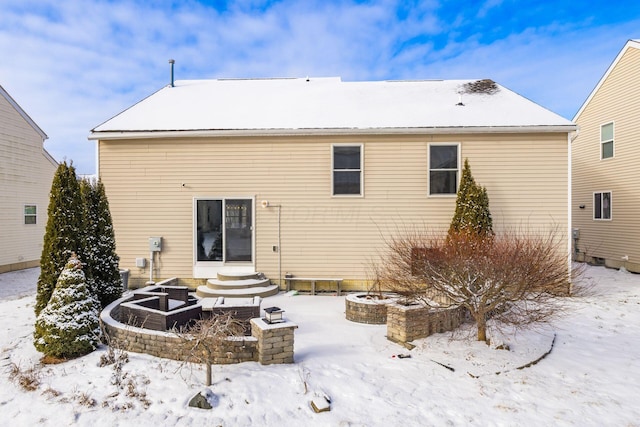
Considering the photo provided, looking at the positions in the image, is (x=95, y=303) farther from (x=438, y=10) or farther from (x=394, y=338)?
(x=438, y=10)

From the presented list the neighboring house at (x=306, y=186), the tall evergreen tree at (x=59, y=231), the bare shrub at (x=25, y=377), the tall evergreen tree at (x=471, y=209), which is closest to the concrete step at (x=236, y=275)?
the neighboring house at (x=306, y=186)

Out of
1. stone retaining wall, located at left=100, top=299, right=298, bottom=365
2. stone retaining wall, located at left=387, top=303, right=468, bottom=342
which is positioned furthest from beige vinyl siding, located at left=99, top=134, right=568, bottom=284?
stone retaining wall, located at left=100, top=299, right=298, bottom=365

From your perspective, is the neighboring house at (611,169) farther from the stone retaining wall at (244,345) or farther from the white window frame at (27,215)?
the white window frame at (27,215)

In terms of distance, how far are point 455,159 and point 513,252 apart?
197 inches

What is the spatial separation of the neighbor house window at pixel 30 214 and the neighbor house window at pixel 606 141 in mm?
23888

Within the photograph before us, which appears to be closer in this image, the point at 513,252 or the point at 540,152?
the point at 513,252

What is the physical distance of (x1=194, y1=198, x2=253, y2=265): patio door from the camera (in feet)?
32.5

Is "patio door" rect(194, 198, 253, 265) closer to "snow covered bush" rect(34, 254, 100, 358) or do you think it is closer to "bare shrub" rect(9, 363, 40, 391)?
"snow covered bush" rect(34, 254, 100, 358)

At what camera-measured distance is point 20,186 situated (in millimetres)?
13953

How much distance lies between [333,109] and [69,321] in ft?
28.0

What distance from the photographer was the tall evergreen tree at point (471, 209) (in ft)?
29.2

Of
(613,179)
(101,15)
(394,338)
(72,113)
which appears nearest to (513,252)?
(394,338)

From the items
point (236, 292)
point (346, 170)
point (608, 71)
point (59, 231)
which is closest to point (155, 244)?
point (236, 292)

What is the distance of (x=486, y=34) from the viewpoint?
61.1 feet
